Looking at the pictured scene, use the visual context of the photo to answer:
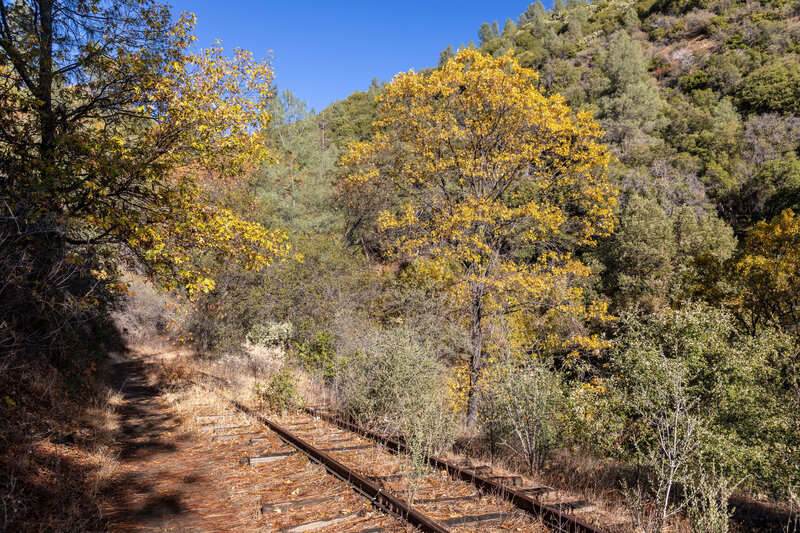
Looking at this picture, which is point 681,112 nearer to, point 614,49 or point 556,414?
point 614,49

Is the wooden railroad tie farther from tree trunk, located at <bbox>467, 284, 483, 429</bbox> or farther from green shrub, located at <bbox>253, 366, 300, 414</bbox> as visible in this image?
tree trunk, located at <bbox>467, 284, 483, 429</bbox>

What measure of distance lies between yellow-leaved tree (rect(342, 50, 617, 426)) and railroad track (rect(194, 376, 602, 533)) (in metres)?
5.44

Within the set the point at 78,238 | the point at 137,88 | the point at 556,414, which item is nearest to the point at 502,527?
the point at 556,414

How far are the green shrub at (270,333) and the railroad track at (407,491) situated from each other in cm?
1017

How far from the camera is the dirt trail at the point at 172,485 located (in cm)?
481

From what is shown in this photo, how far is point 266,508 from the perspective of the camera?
4.88 meters

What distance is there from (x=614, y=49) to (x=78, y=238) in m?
82.8

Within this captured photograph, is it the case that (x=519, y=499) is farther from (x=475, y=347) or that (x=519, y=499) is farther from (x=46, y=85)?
(x=46, y=85)

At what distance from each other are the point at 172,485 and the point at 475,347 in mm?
8805

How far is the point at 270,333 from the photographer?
1809 cm

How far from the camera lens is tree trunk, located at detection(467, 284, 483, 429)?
1241 cm

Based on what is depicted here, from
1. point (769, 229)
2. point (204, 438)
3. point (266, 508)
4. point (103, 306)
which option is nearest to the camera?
point (266, 508)

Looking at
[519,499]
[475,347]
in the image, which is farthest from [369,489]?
[475,347]

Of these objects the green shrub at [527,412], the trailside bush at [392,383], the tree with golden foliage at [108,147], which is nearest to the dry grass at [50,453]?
the tree with golden foliage at [108,147]
